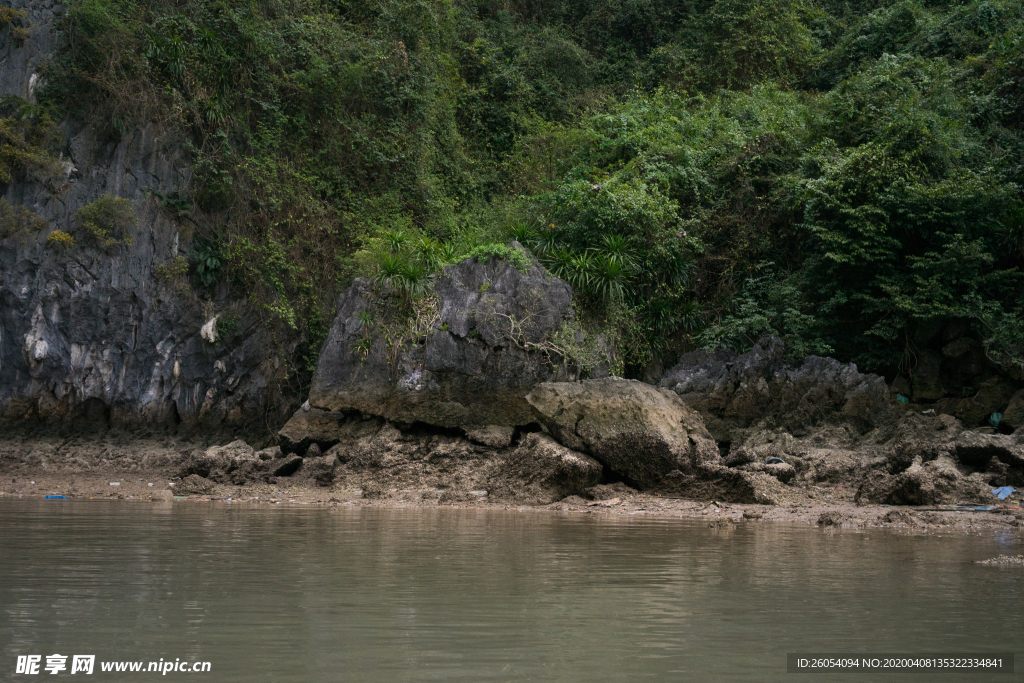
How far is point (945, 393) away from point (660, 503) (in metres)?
5.57

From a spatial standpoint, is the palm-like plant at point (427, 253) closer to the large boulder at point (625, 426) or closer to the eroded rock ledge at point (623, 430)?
the eroded rock ledge at point (623, 430)

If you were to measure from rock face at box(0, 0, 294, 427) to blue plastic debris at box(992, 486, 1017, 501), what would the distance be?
39.2 feet

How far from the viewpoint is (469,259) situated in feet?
44.8

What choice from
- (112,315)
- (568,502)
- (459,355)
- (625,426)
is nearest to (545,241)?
(459,355)

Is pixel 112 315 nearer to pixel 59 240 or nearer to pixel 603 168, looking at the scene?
pixel 59 240

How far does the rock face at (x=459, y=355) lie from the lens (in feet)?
41.4

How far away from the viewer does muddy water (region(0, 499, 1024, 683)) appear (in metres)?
3.10

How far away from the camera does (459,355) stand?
1280 centimetres

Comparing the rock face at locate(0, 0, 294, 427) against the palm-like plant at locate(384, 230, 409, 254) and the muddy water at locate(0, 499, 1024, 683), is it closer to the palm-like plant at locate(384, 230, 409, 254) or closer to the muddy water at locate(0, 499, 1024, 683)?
the palm-like plant at locate(384, 230, 409, 254)

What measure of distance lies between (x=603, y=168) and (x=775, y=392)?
21.9ft

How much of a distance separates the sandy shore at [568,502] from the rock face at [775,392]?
216 centimetres

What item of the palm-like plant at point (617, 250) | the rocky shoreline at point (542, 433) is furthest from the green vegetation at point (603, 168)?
the rocky shoreline at point (542, 433)

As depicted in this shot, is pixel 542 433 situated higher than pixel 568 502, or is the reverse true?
pixel 542 433

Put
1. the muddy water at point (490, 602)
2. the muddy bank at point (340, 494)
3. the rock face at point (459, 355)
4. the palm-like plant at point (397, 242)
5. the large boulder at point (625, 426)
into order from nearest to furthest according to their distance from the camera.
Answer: the muddy water at point (490, 602) → the muddy bank at point (340, 494) → the large boulder at point (625, 426) → the rock face at point (459, 355) → the palm-like plant at point (397, 242)
